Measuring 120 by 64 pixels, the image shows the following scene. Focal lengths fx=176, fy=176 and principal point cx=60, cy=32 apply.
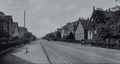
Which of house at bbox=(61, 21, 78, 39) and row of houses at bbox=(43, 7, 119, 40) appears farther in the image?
house at bbox=(61, 21, 78, 39)

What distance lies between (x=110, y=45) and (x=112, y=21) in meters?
19.7

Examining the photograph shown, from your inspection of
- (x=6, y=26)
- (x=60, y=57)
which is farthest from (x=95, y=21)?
(x=60, y=57)

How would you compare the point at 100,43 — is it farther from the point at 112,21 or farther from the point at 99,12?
the point at 112,21

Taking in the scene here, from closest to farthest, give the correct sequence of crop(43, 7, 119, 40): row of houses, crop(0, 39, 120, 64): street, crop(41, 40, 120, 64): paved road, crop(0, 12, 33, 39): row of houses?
crop(0, 39, 120, 64): street < crop(41, 40, 120, 64): paved road < crop(43, 7, 119, 40): row of houses < crop(0, 12, 33, 39): row of houses

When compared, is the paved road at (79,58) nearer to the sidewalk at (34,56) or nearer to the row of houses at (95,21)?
the sidewalk at (34,56)

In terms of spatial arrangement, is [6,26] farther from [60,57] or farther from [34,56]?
[60,57]

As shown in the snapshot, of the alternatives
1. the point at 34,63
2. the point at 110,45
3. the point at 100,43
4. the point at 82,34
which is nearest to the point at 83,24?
the point at 82,34

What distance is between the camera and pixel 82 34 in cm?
7912

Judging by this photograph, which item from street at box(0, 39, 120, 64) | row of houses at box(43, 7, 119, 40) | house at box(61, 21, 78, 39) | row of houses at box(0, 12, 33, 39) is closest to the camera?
street at box(0, 39, 120, 64)

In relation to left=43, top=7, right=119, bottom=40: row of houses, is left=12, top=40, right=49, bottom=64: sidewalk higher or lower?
lower

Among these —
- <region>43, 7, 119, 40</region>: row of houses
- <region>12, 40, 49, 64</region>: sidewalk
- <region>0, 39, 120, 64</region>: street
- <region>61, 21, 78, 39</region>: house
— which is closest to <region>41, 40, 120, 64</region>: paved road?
<region>0, 39, 120, 64</region>: street

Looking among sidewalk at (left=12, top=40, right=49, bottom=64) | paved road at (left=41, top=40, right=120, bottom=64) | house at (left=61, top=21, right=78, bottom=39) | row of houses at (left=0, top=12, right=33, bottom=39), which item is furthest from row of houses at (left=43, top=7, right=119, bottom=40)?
row of houses at (left=0, top=12, right=33, bottom=39)

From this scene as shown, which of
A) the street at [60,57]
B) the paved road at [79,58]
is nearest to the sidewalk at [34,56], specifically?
the street at [60,57]

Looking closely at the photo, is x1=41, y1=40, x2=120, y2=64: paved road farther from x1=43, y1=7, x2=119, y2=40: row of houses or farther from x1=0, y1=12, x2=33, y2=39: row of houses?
x1=0, y1=12, x2=33, y2=39: row of houses
